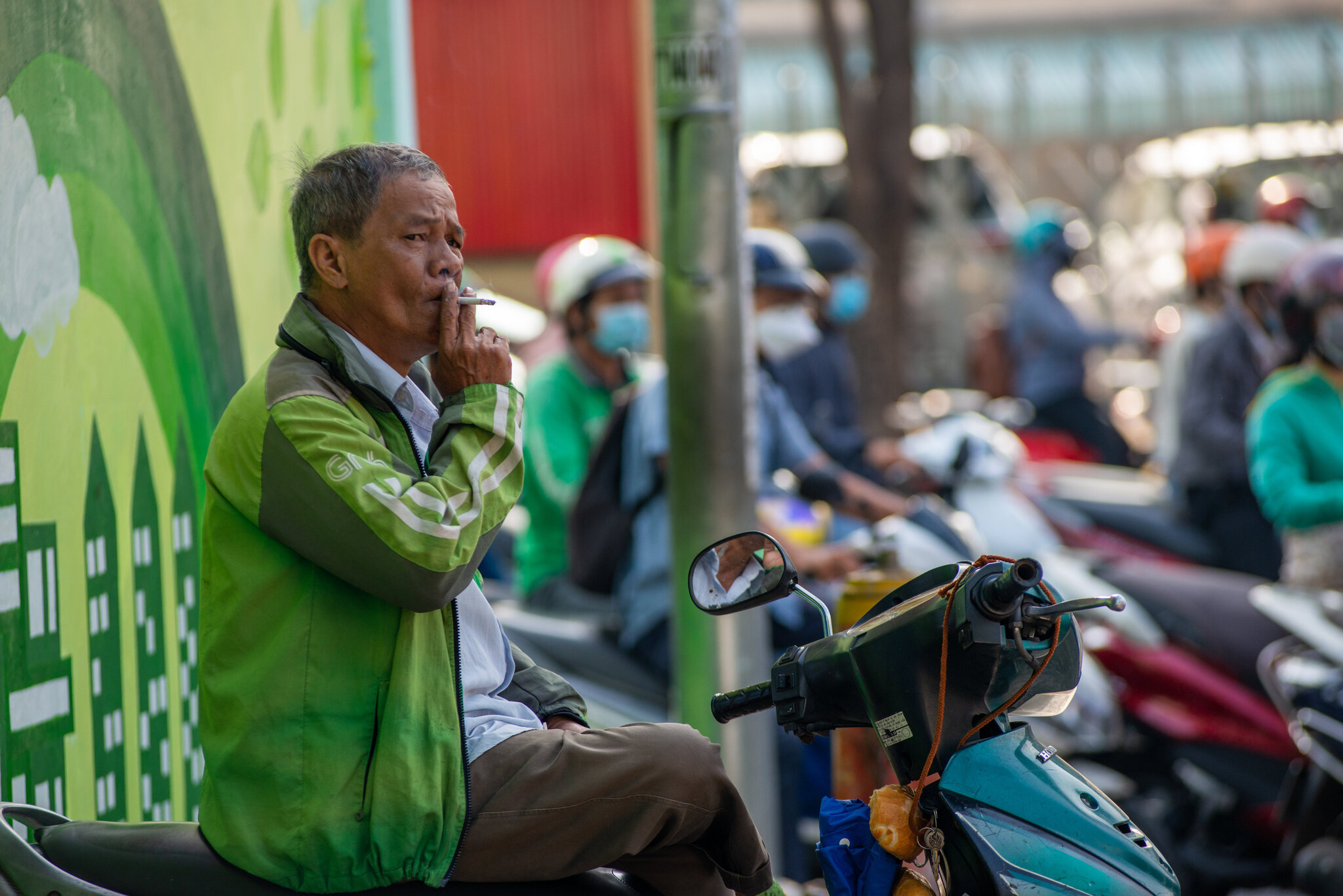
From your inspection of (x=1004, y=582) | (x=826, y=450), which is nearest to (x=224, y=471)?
(x=1004, y=582)

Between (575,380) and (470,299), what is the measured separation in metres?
3.76

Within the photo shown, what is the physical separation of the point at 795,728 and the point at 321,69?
3.34 m

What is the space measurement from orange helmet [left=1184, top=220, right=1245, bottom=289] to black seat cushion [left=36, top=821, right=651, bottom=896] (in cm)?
616

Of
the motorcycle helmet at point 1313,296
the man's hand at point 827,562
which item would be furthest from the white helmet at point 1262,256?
the man's hand at point 827,562

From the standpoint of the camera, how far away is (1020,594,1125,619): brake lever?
75.9 inches

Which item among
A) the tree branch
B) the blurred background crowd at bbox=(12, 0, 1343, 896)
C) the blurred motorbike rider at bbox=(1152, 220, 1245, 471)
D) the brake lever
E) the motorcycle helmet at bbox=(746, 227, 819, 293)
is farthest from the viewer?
the tree branch

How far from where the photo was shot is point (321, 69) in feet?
15.8

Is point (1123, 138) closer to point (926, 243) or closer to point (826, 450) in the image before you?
point (926, 243)

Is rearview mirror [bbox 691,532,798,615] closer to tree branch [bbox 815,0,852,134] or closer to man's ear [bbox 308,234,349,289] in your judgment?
man's ear [bbox 308,234,349,289]

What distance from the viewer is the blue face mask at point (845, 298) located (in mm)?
7867

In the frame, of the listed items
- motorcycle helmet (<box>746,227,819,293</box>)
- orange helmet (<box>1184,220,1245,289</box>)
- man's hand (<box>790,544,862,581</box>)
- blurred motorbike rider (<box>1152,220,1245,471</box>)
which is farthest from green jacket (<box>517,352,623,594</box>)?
orange helmet (<box>1184,220,1245,289</box>)

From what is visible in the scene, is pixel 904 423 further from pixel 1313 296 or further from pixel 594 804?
pixel 594 804

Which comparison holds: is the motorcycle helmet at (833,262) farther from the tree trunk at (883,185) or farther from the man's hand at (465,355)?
the man's hand at (465,355)

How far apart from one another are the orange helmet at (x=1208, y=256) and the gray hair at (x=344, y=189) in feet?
19.9
